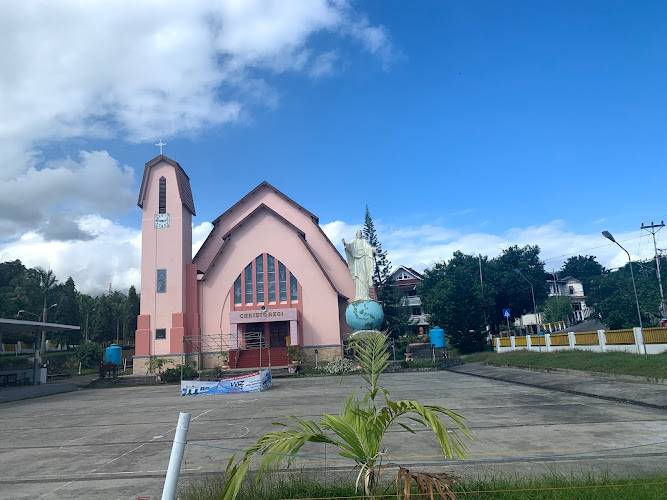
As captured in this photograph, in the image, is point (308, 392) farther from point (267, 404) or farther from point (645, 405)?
point (645, 405)

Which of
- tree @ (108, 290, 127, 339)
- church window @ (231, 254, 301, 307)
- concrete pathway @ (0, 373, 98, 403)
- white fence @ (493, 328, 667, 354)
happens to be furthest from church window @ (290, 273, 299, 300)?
tree @ (108, 290, 127, 339)

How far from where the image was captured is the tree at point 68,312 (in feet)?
175

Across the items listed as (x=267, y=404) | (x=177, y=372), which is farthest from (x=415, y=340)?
(x=267, y=404)

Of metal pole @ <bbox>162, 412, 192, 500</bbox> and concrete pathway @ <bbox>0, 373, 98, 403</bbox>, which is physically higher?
metal pole @ <bbox>162, 412, 192, 500</bbox>

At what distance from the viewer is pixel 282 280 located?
33.7 meters

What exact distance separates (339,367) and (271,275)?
352 inches

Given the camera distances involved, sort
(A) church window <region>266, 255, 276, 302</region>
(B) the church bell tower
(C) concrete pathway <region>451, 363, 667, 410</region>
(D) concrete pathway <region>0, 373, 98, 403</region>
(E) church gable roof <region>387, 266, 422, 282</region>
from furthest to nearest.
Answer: (E) church gable roof <region>387, 266, 422, 282</region> → (A) church window <region>266, 255, 276, 302</region> → (B) the church bell tower → (D) concrete pathway <region>0, 373, 98, 403</region> → (C) concrete pathway <region>451, 363, 667, 410</region>

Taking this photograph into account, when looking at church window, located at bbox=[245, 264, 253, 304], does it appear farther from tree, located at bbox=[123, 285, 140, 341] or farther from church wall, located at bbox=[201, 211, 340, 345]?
tree, located at bbox=[123, 285, 140, 341]

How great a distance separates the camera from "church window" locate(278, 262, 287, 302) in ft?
109

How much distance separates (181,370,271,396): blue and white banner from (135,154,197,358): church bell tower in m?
11.5

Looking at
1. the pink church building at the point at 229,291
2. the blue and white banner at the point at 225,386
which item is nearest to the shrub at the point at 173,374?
the pink church building at the point at 229,291

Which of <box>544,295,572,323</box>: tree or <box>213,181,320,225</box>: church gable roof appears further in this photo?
<box>544,295,572,323</box>: tree

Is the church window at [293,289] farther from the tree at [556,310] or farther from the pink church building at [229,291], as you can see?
the tree at [556,310]

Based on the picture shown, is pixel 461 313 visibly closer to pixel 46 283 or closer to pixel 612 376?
pixel 612 376
